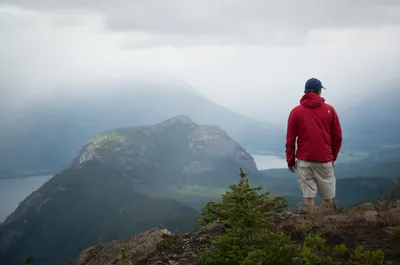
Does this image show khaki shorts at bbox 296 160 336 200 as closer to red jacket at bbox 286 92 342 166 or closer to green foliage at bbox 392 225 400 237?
red jacket at bbox 286 92 342 166

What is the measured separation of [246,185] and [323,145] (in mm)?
5067

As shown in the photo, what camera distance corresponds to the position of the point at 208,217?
928 cm

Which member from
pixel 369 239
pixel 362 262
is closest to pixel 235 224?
pixel 362 262

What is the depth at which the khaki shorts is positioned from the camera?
12266 millimetres

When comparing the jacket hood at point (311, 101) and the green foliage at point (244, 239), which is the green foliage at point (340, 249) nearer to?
the green foliage at point (244, 239)

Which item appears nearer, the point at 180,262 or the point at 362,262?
the point at 362,262

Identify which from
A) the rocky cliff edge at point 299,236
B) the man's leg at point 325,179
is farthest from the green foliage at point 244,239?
the man's leg at point 325,179

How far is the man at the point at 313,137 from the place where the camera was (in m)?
12.0

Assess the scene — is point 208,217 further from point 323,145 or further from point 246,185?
point 323,145

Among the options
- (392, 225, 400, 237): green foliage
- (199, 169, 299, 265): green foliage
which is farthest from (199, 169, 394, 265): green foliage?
(392, 225, 400, 237): green foliage

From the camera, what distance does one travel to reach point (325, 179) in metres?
12.5

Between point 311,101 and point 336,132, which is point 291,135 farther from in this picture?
point 336,132

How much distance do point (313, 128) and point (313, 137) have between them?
0.87 feet

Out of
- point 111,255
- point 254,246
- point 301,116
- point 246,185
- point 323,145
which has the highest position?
point 301,116
